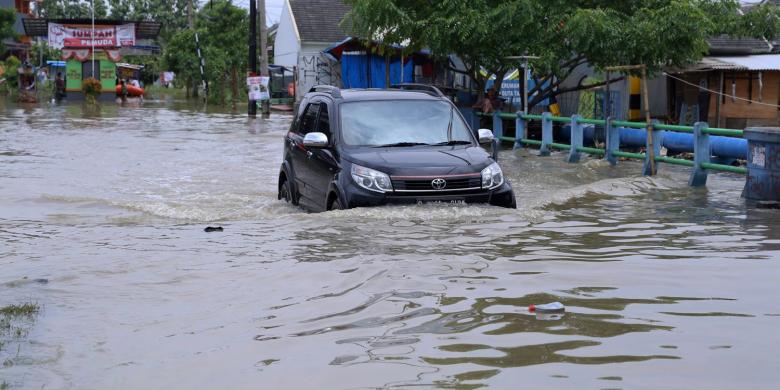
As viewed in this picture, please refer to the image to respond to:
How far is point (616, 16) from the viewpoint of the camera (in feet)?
68.9

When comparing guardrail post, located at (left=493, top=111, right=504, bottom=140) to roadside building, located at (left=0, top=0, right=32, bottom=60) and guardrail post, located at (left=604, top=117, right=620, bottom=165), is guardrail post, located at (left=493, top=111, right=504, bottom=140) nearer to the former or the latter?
guardrail post, located at (left=604, top=117, right=620, bottom=165)

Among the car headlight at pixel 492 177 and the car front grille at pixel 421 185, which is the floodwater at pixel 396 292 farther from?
the car headlight at pixel 492 177

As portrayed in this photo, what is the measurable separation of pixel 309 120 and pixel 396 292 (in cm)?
553

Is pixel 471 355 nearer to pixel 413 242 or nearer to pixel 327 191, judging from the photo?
pixel 413 242

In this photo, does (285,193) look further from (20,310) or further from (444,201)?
(20,310)

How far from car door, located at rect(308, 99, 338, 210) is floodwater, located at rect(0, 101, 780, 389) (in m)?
0.49

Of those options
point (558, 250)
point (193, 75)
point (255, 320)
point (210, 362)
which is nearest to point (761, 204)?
point (558, 250)

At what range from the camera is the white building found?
4603 centimetres

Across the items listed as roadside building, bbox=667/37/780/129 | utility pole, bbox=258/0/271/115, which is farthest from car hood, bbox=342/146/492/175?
utility pole, bbox=258/0/271/115

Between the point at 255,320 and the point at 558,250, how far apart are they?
3.42m

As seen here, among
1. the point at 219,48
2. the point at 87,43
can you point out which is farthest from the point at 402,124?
the point at 219,48

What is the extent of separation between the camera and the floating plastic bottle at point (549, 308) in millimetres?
6762

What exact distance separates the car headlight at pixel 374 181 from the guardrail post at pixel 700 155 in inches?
244

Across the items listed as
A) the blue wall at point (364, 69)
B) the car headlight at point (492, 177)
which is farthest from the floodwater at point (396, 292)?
the blue wall at point (364, 69)
